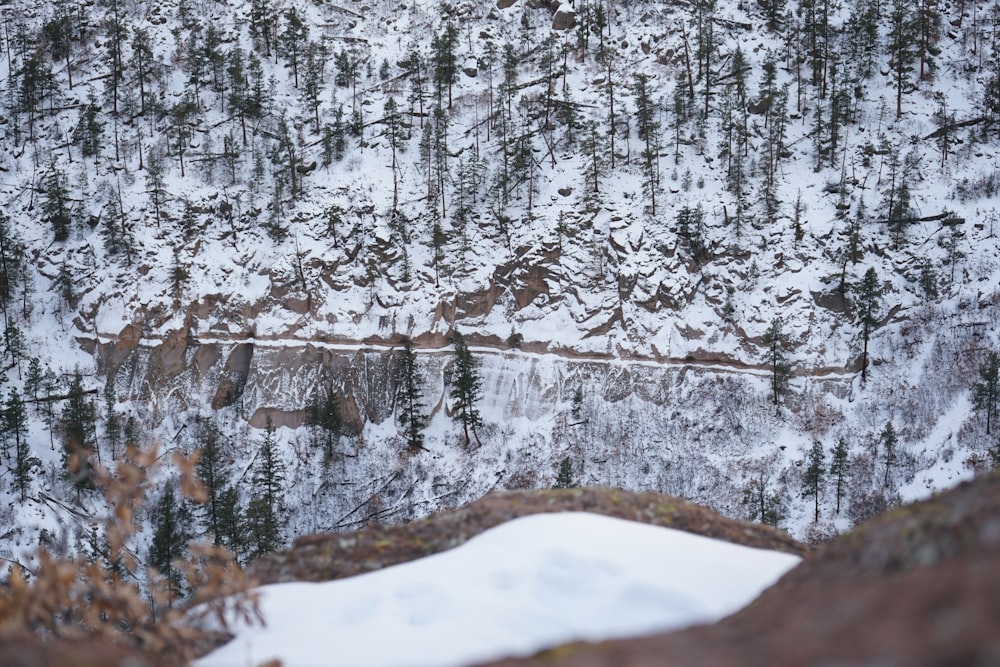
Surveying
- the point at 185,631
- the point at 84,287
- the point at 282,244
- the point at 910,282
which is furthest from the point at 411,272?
the point at 185,631

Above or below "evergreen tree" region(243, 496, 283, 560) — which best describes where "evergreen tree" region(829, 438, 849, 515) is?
above

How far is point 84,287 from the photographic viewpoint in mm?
45938

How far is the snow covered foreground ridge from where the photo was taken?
644 centimetres

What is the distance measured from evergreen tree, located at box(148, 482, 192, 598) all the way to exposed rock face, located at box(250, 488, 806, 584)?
22.3 metres

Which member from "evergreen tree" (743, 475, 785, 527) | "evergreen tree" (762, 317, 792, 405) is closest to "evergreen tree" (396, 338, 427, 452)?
"evergreen tree" (743, 475, 785, 527)

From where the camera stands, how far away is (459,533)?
370 inches

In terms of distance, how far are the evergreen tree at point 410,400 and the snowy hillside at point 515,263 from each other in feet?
2.35

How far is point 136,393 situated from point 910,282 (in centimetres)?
4882

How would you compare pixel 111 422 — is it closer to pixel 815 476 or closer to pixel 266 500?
pixel 266 500

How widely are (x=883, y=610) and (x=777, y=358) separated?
128ft

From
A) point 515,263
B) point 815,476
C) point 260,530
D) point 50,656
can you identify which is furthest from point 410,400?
point 50,656

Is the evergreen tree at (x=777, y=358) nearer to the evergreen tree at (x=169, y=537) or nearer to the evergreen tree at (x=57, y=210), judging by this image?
the evergreen tree at (x=169, y=537)

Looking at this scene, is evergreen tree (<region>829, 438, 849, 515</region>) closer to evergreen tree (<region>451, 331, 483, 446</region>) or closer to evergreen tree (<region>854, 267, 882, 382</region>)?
evergreen tree (<region>854, 267, 882, 382</region>)

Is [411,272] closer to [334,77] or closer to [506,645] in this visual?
[334,77]
